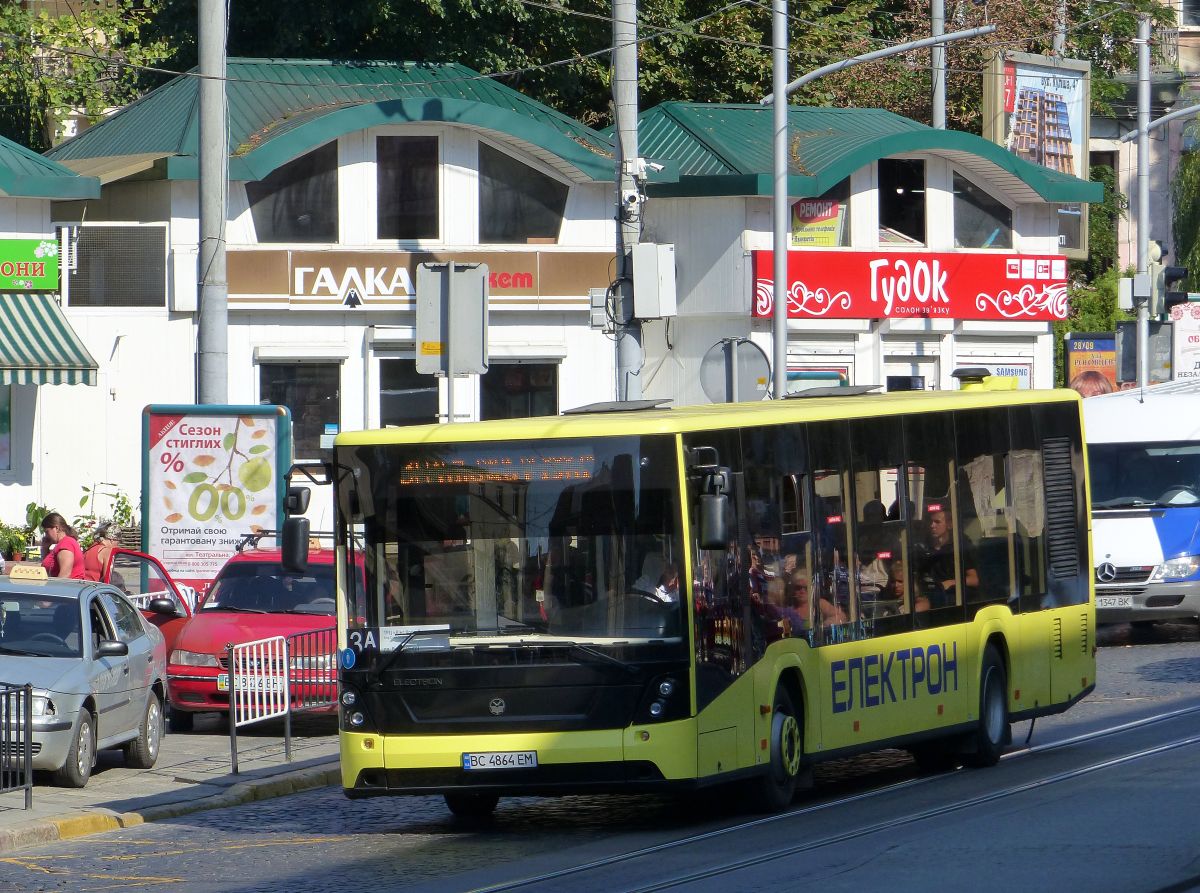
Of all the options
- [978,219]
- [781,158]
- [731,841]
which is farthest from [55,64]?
[731,841]

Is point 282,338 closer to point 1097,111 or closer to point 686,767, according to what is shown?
point 686,767

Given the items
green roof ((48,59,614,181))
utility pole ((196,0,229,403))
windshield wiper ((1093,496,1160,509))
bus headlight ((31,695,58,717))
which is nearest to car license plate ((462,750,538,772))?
bus headlight ((31,695,58,717))

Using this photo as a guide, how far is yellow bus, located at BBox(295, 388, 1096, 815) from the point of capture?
10867mm

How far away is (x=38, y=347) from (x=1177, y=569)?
1553 centimetres

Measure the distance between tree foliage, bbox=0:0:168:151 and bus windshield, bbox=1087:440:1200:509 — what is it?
66.1ft

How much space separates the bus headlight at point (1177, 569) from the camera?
2177 centimetres

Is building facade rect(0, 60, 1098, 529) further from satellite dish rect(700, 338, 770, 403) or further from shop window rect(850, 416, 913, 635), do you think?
shop window rect(850, 416, 913, 635)

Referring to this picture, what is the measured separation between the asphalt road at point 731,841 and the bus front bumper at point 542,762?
33 centimetres

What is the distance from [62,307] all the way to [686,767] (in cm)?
2094

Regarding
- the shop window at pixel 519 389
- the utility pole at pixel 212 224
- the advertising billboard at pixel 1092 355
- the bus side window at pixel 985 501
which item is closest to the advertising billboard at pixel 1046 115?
the advertising billboard at pixel 1092 355

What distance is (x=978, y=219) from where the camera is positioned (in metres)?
36.0

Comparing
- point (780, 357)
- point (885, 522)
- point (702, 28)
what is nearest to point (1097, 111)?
point (702, 28)

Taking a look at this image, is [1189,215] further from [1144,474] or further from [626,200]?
[626,200]

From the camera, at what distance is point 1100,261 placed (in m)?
49.5
